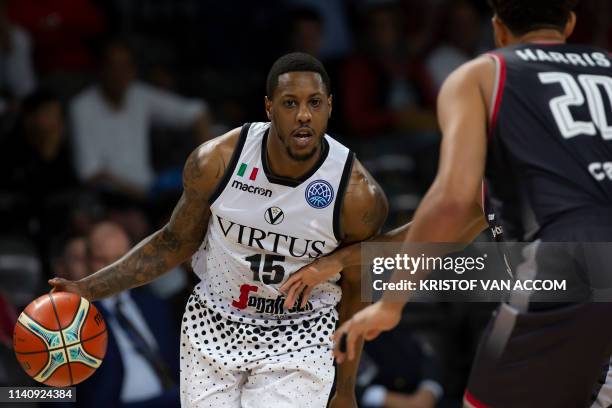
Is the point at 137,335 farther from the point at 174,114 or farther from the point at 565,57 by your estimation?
the point at 565,57

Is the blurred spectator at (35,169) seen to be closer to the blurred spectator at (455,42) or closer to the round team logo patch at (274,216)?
the blurred spectator at (455,42)

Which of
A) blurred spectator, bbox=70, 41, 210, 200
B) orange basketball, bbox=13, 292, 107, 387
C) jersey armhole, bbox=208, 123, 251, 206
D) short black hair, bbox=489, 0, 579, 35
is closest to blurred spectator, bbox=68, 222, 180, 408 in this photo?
blurred spectator, bbox=70, 41, 210, 200

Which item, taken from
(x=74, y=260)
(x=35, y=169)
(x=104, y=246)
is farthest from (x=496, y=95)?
(x=35, y=169)

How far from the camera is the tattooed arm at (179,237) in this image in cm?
511

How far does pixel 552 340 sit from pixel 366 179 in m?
1.57

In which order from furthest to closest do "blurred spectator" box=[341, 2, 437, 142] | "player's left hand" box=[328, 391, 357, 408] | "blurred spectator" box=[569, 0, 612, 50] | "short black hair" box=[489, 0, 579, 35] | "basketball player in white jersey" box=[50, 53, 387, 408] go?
1. "blurred spectator" box=[569, 0, 612, 50]
2. "blurred spectator" box=[341, 2, 437, 142]
3. "player's left hand" box=[328, 391, 357, 408]
4. "basketball player in white jersey" box=[50, 53, 387, 408]
5. "short black hair" box=[489, 0, 579, 35]

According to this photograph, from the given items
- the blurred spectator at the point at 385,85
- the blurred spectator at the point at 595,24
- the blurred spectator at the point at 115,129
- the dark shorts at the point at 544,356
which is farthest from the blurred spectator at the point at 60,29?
the dark shorts at the point at 544,356

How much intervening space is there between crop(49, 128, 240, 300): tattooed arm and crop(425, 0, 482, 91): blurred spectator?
17.8ft

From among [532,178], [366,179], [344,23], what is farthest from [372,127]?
[532,178]

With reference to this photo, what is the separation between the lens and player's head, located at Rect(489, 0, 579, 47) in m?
4.08

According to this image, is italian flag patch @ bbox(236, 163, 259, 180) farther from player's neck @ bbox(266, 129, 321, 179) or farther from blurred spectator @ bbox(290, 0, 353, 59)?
blurred spectator @ bbox(290, 0, 353, 59)

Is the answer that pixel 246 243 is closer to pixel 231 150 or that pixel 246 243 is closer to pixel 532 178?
pixel 231 150

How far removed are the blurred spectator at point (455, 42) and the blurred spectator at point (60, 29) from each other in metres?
3.08

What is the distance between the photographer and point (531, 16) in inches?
162
